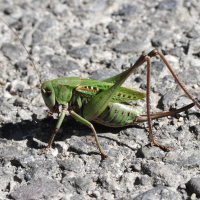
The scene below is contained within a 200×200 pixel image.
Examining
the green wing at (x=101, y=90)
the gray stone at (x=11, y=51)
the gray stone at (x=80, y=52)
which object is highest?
the gray stone at (x=80, y=52)

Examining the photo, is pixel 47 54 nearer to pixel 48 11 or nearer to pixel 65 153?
pixel 48 11

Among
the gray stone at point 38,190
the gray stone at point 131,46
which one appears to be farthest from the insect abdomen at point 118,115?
the gray stone at point 131,46

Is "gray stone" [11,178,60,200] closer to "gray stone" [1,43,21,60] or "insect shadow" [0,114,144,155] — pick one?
"insect shadow" [0,114,144,155]

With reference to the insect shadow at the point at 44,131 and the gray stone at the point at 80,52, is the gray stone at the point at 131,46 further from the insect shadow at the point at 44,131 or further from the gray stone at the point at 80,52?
the insect shadow at the point at 44,131

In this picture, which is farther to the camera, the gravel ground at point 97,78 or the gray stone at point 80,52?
the gray stone at point 80,52

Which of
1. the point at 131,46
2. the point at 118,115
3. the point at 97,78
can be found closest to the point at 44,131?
the point at 118,115

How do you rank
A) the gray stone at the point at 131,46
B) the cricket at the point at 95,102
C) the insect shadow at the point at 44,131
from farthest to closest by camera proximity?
1. the gray stone at the point at 131,46
2. the insect shadow at the point at 44,131
3. the cricket at the point at 95,102
